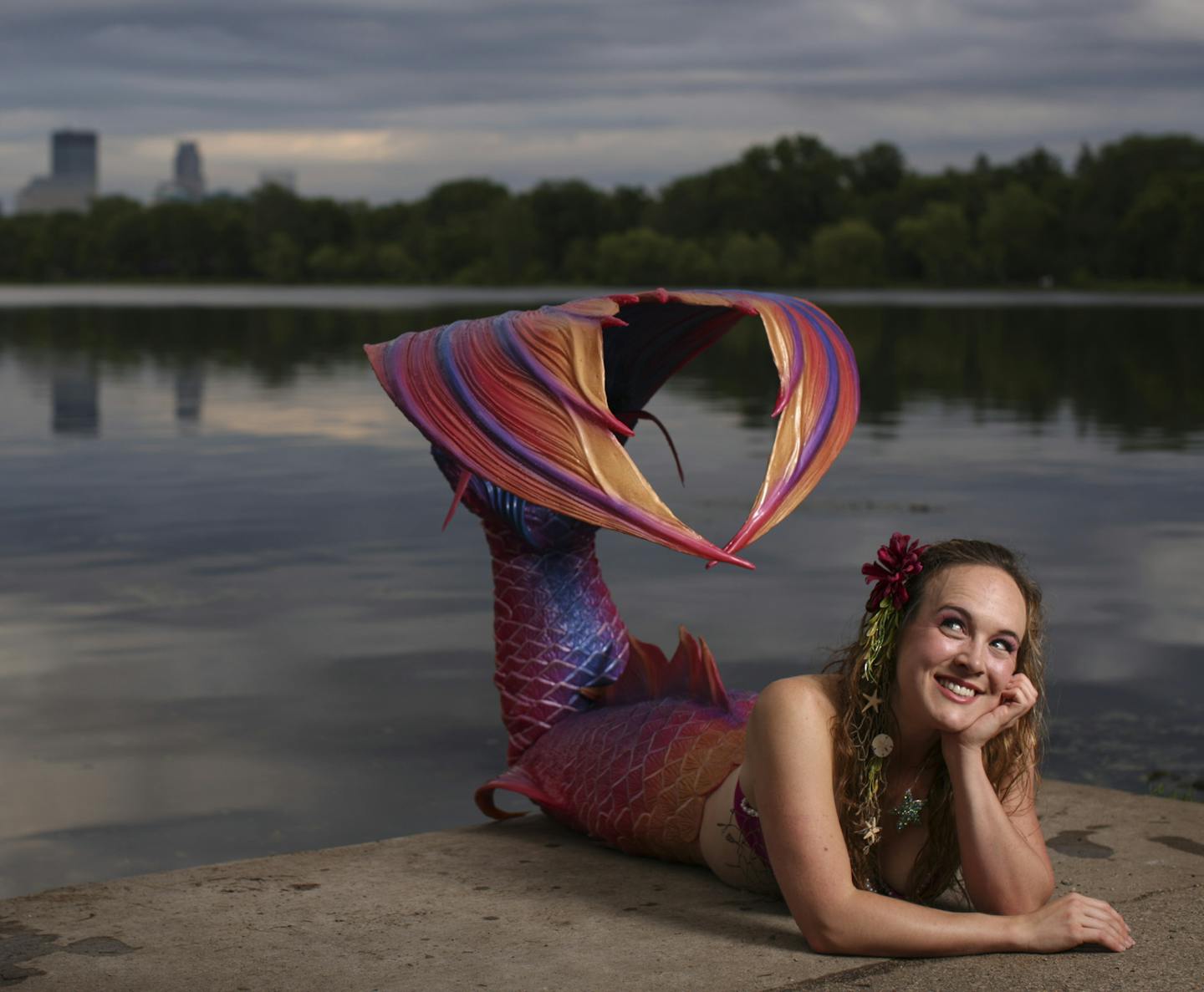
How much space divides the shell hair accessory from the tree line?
118565 millimetres

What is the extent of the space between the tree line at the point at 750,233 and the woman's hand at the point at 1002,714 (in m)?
119

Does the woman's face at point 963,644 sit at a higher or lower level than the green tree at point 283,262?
lower

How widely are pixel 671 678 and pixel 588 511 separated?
2.73 feet

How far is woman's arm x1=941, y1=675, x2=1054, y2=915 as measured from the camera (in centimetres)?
398

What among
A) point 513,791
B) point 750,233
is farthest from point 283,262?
point 513,791

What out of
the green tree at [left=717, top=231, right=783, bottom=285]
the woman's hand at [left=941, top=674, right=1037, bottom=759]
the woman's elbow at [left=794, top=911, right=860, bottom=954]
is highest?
the green tree at [left=717, top=231, right=783, bottom=285]

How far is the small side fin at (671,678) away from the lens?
508 cm

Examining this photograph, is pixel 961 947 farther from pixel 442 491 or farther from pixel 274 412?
pixel 274 412

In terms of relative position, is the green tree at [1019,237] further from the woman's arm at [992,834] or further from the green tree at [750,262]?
the woman's arm at [992,834]

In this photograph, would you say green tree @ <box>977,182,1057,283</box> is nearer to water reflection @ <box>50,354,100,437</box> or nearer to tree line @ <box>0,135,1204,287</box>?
tree line @ <box>0,135,1204,287</box>

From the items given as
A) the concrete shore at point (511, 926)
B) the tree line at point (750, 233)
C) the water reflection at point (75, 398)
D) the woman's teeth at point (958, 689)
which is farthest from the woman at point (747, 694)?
the tree line at point (750, 233)

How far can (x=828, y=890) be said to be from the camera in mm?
3980

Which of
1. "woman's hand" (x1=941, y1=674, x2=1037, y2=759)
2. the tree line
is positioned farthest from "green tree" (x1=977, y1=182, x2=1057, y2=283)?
"woman's hand" (x1=941, y1=674, x2=1037, y2=759)

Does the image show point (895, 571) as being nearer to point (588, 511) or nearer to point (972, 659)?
point (972, 659)
